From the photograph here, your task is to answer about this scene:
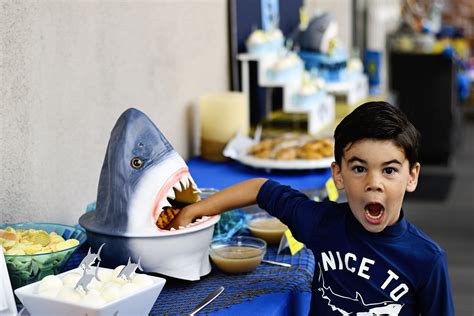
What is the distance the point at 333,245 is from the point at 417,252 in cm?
16

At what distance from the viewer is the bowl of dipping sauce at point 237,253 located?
1575mm

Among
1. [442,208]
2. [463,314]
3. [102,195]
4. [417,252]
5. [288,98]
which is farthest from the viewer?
[442,208]

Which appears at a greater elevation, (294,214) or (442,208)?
(294,214)

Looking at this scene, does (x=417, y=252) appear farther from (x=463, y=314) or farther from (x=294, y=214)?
(x=463, y=314)

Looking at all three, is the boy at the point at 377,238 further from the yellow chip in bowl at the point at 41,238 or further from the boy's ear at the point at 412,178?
the yellow chip in bowl at the point at 41,238

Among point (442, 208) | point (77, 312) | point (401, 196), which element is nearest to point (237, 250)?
point (401, 196)

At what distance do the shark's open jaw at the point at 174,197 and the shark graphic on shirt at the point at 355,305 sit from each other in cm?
30

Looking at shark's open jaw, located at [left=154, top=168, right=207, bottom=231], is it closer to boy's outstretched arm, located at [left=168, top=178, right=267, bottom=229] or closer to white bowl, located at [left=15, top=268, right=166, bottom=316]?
boy's outstretched arm, located at [left=168, top=178, right=267, bottom=229]

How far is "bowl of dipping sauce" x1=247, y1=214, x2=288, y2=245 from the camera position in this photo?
1.79 m

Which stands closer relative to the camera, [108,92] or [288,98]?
[108,92]

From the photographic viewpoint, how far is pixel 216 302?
1.43 metres

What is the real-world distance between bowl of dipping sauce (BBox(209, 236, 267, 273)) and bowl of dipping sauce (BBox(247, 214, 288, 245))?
12cm

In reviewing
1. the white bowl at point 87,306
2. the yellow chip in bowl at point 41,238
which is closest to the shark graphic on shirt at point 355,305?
the white bowl at point 87,306

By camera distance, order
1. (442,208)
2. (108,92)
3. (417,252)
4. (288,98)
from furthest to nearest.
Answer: (442,208), (288,98), (108,92), (417,252)
